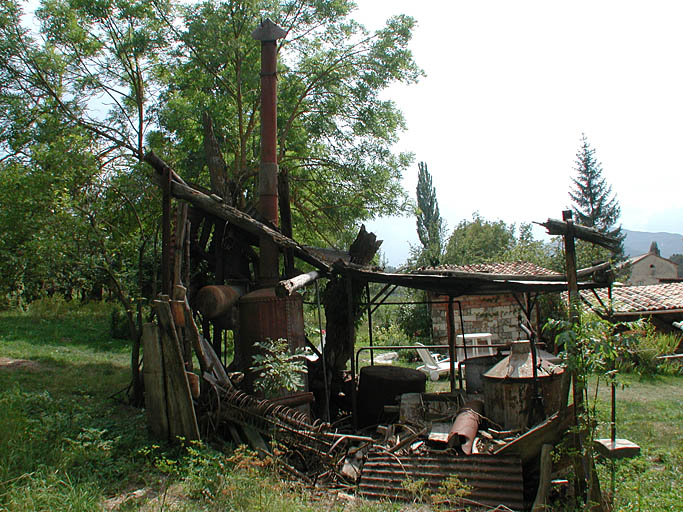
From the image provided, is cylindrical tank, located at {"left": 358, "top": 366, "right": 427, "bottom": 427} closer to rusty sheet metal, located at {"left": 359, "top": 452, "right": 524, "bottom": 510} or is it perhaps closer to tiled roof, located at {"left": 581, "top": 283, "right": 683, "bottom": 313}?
rusty sheet metal, located at {"left": 359, "top": 452, "right": 524, "bottom": 510}

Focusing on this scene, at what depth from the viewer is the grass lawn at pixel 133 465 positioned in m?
4.77

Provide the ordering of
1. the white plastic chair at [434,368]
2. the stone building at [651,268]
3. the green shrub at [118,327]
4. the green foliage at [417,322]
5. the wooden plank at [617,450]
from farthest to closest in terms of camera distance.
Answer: the stone building at [651,268] < the green foliage at [417,322] < the green shrub at [118,327] < the white plastic chair at [434,368] < the wooden plank at [617,450]

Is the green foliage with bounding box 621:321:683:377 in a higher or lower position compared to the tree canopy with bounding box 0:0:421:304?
lower

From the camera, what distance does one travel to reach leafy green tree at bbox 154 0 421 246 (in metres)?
15.4

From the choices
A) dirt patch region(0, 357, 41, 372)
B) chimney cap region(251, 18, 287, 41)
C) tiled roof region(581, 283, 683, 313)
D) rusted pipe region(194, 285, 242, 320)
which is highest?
chimney cap region(251, 18, 287, 41)

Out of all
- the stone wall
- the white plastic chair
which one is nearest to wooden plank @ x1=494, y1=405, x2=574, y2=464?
the white plastic chair

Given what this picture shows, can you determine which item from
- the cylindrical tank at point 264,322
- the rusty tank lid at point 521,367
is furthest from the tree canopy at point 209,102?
the rusty tank lid at point 521,367

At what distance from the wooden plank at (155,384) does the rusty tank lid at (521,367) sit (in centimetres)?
464

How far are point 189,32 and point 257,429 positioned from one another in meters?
13.0

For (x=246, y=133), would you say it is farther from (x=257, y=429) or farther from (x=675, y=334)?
(x=675, y=334)

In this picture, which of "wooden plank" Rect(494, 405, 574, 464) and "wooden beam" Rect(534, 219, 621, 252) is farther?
"wooden plank" Rect(494, 405, 574, 464)

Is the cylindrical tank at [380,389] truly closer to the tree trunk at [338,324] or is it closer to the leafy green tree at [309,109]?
the tree trunk at [338,324]

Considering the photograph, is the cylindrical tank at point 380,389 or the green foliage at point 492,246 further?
the green foliage at point 492,246

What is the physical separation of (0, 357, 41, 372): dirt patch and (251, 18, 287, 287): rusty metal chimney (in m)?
6.35
